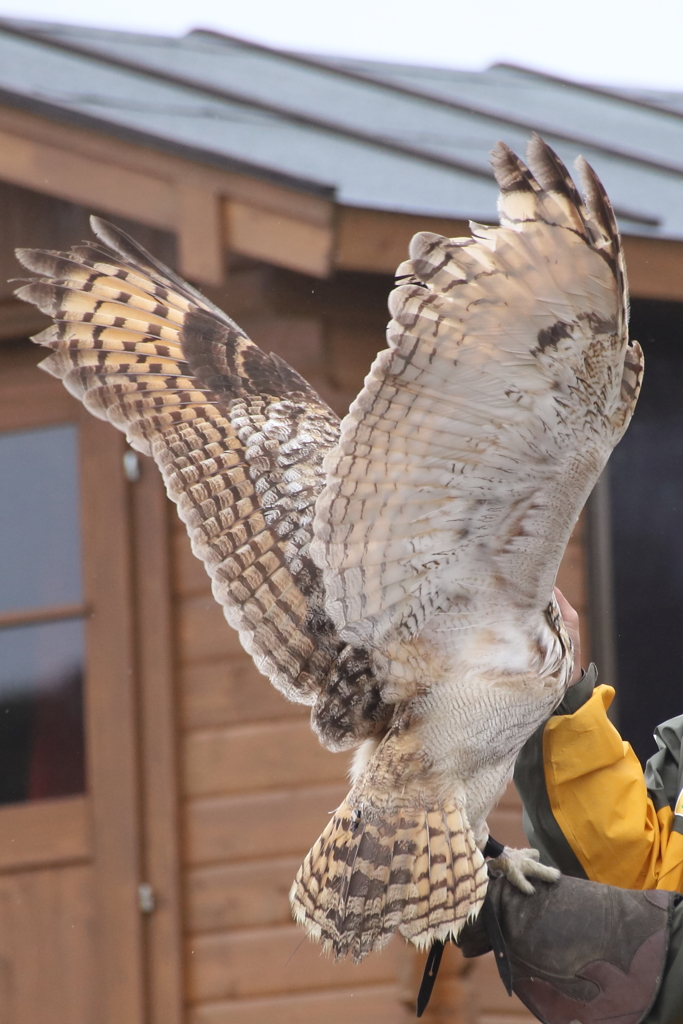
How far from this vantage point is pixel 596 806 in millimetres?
2889

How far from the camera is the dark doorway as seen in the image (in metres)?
4.90

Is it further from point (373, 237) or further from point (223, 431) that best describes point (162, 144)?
point (223, 431)

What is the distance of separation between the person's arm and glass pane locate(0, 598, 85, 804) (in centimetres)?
268

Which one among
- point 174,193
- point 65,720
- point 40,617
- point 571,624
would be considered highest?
point 174,193

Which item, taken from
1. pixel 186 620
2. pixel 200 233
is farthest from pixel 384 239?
pixel 186 620

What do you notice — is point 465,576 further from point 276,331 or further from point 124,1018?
point 124,1018

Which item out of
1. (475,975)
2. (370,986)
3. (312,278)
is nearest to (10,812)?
(370,986)

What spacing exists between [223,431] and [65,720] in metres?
2.44

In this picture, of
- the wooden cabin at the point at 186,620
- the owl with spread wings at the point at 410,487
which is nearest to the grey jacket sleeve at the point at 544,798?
the owl with spread wings at the point at 410,487

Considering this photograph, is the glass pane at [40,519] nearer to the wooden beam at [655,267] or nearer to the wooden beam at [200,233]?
the wooden beam at [200,233]

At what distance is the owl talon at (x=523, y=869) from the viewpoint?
2.73 meters

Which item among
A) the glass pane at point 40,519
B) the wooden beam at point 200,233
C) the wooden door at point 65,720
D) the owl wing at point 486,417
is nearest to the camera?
the owl wing at point 486,417

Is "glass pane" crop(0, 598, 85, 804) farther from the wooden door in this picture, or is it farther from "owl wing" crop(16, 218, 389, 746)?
"owl wing" crop(16, 218, 389, 746)

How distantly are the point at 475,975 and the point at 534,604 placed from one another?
235 centimetres
